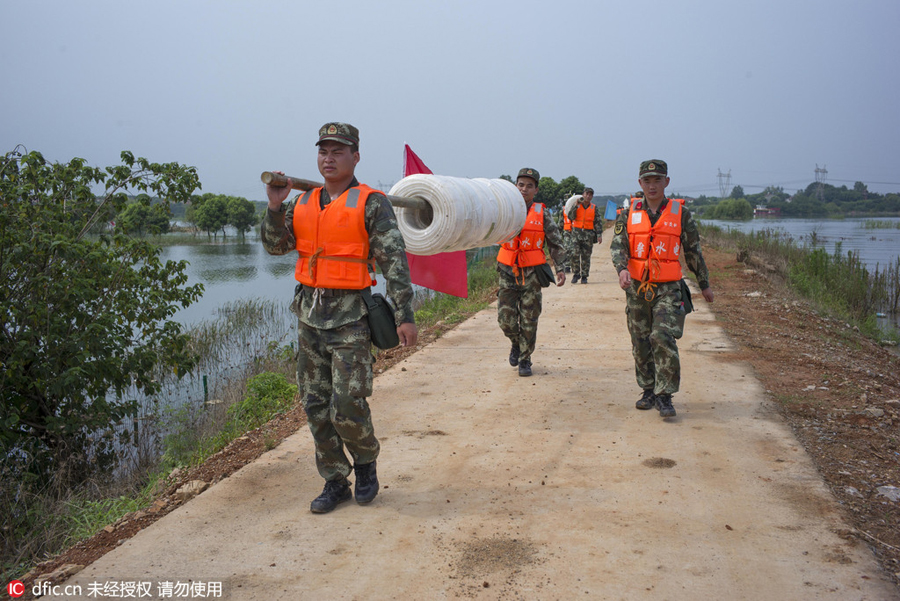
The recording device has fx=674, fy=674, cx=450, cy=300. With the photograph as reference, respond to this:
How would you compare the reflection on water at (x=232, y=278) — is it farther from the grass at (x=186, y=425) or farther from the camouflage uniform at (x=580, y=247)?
the camouflage uniform at (x=580, y=247)

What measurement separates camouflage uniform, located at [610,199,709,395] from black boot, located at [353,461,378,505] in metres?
2.69

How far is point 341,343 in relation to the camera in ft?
12.4

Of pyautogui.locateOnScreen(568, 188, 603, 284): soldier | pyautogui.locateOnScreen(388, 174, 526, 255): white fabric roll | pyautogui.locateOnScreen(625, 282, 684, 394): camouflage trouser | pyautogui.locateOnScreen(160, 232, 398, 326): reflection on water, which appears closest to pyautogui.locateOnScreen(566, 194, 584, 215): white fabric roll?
pyautogui.locateOnScreen(568, 188, 603, 284): soldier

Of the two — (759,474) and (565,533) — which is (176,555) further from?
(759,474)

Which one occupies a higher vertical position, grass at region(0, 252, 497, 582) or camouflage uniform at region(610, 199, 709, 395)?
camouflage uniform at region(610, 199, 709, 395)

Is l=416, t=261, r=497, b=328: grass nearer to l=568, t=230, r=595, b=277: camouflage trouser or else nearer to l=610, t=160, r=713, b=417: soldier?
l=568, t=230, r=595, b=277: camouflage trouser

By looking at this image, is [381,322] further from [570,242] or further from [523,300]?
[570,242]

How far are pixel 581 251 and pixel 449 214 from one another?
36.2ft

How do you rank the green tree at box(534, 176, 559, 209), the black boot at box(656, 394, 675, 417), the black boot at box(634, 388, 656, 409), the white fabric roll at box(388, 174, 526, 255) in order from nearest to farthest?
the white fabric roll at box(388, 174, 526, 255)
the black boot at box(656, 394, 675, 417)
the black boot at box(634, 388, 656, 409)
the green tree at box(534, 176, 559, 209)

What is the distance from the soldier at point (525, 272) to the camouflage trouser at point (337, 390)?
3371 mm

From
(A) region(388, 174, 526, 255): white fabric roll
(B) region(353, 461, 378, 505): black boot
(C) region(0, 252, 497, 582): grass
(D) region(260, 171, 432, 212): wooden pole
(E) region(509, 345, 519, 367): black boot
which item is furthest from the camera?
(E) region(509, 345, 519, 367): black boot

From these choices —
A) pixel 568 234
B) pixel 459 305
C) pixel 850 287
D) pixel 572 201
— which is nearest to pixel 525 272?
pixel 459 305

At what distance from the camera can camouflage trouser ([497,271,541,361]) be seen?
701cm

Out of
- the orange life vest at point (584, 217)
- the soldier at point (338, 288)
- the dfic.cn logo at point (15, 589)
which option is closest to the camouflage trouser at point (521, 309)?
the soldier at point (338, 288)
